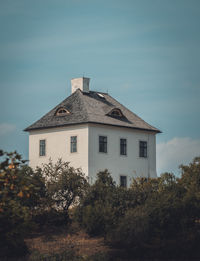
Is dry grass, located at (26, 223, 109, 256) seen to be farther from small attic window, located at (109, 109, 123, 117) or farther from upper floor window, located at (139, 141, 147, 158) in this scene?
small attic window, located at (109, 109, 123, 117)

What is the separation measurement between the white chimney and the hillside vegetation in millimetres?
13423

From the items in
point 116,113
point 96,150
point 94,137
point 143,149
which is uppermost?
point 116,113

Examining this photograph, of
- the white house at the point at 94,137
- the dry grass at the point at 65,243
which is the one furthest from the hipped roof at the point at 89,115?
the dry grass at the point at 65,243

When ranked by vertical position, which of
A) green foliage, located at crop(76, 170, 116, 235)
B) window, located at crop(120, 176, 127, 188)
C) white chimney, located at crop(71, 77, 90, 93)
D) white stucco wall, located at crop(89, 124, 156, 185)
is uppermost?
white chimney, located at crop(71, 77, 90, 93)

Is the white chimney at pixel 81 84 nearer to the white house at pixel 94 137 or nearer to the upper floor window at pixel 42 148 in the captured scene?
the white house at pixel 94 137

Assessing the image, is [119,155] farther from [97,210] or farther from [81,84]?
[97,210]

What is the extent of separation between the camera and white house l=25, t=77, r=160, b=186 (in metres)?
54.8

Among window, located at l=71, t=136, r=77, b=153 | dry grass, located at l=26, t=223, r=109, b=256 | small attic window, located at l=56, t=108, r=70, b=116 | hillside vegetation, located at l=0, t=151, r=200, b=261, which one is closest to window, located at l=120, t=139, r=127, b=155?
window, located at l=71, t=136, r=77, b=153

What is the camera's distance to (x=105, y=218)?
1634 inches

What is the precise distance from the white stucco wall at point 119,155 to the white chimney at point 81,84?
20.6 feet

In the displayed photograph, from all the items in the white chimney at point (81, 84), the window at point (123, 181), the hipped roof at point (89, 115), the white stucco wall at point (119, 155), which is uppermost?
the white chimney at point (81, 84)

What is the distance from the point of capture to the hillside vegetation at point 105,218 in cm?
3712

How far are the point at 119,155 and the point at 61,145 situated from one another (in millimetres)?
5483

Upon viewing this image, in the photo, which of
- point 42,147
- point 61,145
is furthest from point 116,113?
point 42,147
